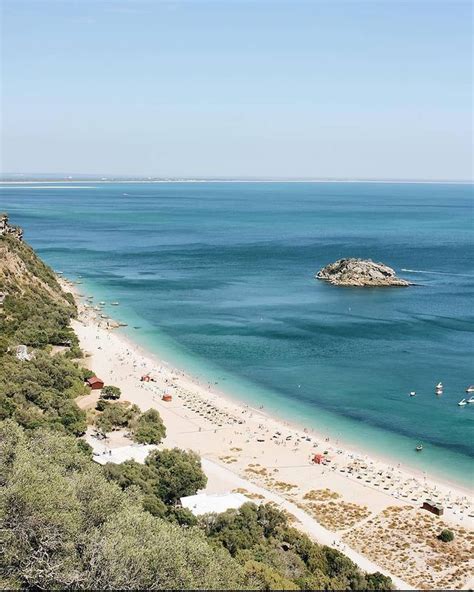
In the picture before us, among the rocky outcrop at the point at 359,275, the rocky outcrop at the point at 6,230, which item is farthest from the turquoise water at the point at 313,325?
the rocky outcrop at the point at 6,230

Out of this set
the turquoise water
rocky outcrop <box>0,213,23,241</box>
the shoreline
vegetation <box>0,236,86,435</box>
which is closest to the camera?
the shoreline

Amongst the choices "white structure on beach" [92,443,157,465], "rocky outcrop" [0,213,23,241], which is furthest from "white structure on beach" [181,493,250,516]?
"rocky outcrop" [0,213,23,241]

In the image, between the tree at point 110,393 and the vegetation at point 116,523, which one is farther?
the tree at point 110,393

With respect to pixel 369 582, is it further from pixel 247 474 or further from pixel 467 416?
pixel 467 416

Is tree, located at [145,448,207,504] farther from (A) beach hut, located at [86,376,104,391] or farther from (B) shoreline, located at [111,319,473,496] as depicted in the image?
(A) beach hut, located at [86,376,104,391]

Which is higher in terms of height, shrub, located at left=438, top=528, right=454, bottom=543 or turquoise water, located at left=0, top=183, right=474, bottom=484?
turquoise water, located at left=0, top=183, right=474, bottom=484

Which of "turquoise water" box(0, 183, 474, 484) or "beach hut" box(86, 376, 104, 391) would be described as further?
"beach hut" box(86, 376, 104, 391)

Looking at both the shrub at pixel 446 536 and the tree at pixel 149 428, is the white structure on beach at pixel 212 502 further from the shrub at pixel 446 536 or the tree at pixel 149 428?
the shrub at pixel 446 536
